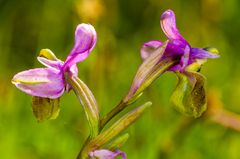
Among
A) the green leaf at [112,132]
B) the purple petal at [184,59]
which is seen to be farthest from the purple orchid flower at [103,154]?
the purple petal at [184,59]

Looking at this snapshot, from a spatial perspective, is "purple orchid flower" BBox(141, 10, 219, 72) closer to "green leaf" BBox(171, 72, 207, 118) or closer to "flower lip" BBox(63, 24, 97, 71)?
"green leaf" BBox(171, 72, 207, 118)

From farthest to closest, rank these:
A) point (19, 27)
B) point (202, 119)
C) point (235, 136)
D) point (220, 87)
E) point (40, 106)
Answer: point (19, 27) → point (220, 87) → point (235, 136) → point (202, 119) → point (40, 106)

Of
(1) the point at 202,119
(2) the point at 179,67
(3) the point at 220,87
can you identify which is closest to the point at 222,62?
(3) the point at 220,87

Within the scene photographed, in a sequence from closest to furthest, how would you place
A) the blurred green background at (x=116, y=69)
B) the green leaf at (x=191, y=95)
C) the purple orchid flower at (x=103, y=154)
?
the purple orchid flower at (x=103, y=154)
the green leaf at (x=191, y=95)
the blurred green background at (x=116, y=69)

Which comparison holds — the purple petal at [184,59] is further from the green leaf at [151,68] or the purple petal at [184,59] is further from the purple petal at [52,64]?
the purple petal at [52,64]

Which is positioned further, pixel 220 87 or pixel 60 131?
pixel 220 87

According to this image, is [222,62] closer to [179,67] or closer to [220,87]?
[220,87]

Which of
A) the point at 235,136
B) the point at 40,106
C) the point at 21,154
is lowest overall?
the point at 235,136
